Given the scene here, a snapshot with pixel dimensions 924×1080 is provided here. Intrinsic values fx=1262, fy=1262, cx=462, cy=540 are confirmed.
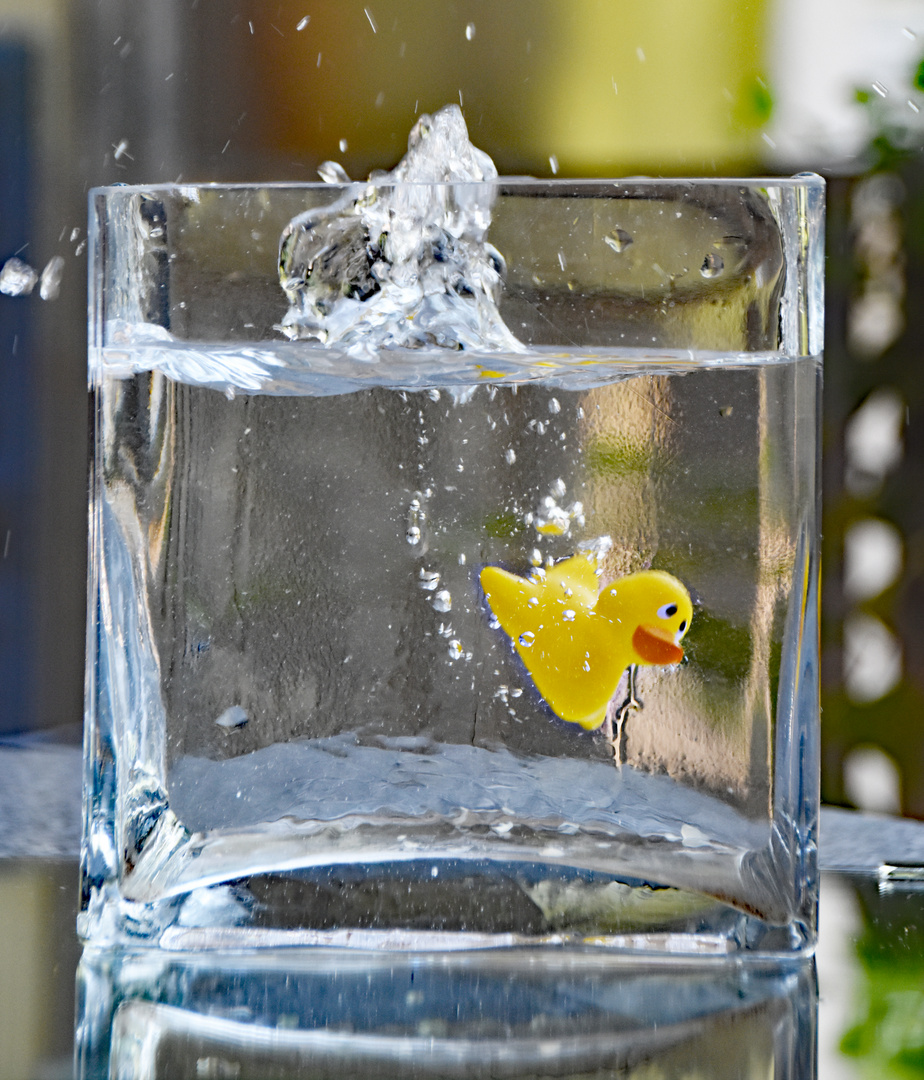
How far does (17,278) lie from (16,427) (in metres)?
0.14

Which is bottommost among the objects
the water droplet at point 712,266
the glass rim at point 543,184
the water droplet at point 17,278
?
the water droplet at point 712,266

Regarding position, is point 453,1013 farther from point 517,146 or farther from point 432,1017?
point 517,146

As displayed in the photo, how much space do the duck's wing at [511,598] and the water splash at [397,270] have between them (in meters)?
0.07

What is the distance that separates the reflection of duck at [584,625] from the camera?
1.23 feet

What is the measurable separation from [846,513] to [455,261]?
64 cm

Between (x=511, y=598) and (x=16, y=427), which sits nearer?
(x=511, y=598)

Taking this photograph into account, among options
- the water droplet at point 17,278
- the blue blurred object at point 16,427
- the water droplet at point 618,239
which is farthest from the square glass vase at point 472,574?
the blue blurred object at point 16,427

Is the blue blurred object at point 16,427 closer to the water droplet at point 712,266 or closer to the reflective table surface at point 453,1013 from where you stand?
the reflective table surface at point 453,1013

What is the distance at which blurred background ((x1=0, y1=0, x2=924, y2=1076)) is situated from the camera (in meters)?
0.92

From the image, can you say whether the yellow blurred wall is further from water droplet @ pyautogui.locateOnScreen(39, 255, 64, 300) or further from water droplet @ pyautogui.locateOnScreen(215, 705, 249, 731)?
water droplet @ pyautogui.locateOnScreen(215, 705, 249, 731)

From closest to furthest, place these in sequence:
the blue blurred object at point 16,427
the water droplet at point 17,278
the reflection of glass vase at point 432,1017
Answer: the reflection of glass vase at point 432,1017 < the water droplet at point 17,278 < the blue blurred object at point 16,427

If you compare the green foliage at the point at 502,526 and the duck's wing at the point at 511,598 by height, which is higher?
the green foliage at the point at 502,526

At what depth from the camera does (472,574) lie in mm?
374

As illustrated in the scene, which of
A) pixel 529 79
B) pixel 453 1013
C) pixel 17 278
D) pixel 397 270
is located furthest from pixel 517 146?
pixel 453 1013
